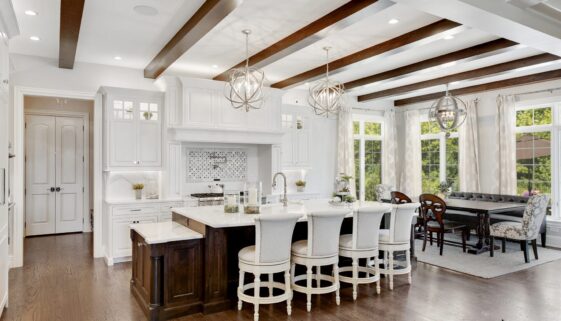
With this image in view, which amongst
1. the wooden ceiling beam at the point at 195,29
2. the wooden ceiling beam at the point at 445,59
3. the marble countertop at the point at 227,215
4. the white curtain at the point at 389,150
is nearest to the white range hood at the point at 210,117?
the wooden ceiling beam at the point at 195,29

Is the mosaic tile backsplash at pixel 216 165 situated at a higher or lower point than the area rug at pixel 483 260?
higher

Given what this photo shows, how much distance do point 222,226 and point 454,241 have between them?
4993mm

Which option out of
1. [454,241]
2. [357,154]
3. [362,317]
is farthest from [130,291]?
[357,154]

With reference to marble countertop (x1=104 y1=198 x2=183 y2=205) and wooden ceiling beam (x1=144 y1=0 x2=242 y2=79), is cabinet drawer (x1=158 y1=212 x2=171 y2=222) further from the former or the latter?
wooden ceiling beam (x1=144 y1=0 x2=242 y2=79)

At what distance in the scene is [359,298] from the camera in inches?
160

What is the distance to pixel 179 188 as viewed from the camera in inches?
241

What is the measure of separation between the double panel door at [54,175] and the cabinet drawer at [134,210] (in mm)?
3029

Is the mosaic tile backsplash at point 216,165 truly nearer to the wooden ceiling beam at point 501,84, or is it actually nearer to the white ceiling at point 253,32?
the white ceiling at point 253,32

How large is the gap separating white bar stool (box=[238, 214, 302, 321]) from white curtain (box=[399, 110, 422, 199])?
612 cm

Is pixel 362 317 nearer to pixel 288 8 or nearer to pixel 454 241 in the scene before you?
pixel 288 8

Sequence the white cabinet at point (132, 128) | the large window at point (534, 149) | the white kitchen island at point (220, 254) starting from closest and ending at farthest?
the white kitchen island at point (220, 254) → the white cabinet at point (132, 128) → the large window at point (534, 149)

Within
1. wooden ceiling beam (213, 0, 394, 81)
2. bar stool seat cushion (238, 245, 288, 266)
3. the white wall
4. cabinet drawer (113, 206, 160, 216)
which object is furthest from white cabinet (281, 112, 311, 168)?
bar stool seat cushion (238, 245, 288, 266)

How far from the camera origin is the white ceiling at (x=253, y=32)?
3.76m

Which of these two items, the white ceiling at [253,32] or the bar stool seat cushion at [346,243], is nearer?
the white ceiling at [253,32]
